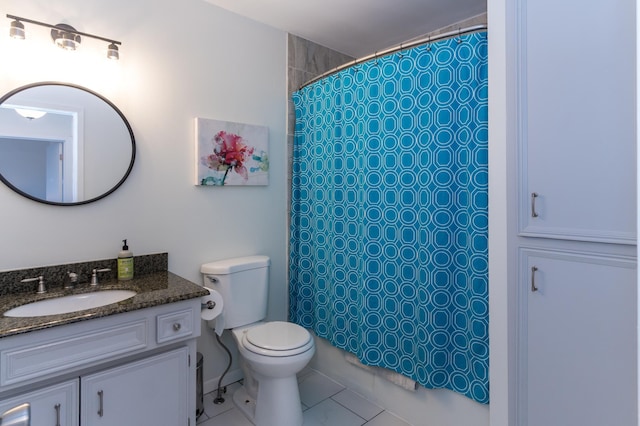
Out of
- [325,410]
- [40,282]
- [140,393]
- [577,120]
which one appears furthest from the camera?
[325,410]

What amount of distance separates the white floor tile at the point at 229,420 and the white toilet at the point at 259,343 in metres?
0.03

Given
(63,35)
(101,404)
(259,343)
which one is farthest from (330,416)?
(63,35)

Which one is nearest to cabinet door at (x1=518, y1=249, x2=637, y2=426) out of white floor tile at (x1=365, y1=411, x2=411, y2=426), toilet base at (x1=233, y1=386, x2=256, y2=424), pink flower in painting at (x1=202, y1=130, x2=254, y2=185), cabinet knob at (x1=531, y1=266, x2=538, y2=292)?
cabinet knob at (x1=531, y1=266, x2=538, y2=292)

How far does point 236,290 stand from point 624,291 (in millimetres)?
1778

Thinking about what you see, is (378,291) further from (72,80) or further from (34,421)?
(72,80)

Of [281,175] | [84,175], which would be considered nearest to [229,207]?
[281,175]

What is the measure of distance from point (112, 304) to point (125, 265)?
437 mm

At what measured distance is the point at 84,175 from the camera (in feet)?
5.76

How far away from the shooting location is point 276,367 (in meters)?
1.75

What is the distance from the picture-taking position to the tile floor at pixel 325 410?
1.95 meters

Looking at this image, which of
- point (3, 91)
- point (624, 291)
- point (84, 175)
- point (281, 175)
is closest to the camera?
point (624, 291)

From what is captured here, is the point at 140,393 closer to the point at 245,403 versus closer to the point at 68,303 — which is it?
the point at 68,303

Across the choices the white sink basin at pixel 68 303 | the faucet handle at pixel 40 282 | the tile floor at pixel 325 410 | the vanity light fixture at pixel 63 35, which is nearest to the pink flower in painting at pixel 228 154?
the vanity light fixture at pixel 63 35

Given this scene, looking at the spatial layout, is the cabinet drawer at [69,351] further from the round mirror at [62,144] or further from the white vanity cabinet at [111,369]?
the round mirror at [62,144]
